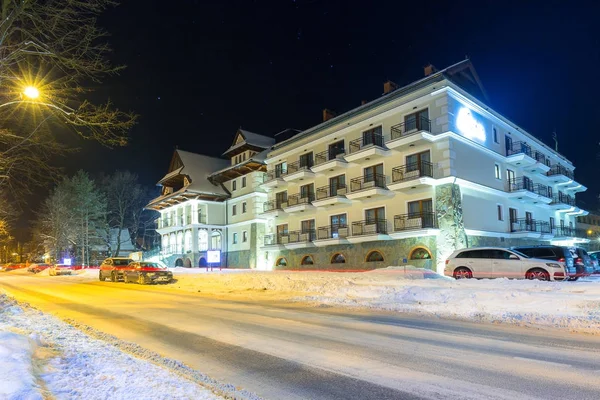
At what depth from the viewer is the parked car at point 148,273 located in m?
28.0

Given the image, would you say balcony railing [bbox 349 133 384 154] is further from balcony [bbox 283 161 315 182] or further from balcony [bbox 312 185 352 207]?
balcony [bbox 283 161 315 182]

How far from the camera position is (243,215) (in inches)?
1892

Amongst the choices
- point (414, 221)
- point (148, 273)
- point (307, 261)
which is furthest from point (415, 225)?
point (148, 273)

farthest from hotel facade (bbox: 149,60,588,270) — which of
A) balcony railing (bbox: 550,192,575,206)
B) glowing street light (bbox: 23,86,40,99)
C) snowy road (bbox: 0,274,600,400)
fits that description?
glowing street light (bbox: 23,86,40,99)

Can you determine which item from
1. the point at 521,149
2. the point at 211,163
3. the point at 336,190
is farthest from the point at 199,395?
the point at 211,163

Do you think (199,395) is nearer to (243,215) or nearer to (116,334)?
(116,334)

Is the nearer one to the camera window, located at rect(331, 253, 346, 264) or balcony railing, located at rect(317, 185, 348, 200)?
window, located at rect(331, 253, 346, 264)

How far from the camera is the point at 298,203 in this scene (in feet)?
127

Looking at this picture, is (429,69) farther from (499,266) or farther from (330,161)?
(499,266)

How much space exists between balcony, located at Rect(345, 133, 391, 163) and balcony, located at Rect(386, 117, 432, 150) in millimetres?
853

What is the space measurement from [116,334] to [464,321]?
9219 millimetres

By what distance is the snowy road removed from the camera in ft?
18.6

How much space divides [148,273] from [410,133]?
20293mm

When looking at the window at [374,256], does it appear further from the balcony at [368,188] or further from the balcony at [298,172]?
the balcony at [298,172]
